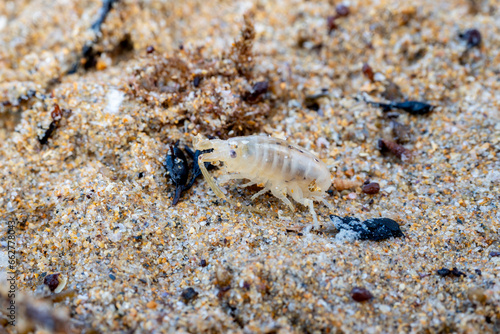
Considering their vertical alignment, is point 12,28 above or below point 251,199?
above

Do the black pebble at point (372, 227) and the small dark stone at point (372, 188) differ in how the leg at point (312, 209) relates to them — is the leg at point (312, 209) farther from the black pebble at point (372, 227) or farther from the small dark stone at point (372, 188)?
the small dark stone at point (372, 188)

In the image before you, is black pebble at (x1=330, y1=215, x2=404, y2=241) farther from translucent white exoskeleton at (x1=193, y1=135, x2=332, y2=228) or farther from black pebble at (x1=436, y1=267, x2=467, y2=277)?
black pebble at (x1=436, y1=267, x2=467, y2=277)

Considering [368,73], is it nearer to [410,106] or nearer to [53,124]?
[410,106]

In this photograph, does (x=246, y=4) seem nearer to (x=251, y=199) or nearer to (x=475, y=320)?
(x=251, y=199)

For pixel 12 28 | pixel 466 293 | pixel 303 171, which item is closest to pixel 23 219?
pixel 303 171

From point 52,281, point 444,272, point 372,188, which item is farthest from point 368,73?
point 52,281

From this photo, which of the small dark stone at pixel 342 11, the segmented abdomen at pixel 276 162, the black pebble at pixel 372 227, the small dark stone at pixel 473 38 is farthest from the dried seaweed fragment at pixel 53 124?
the small dark stone at pixel 473 38

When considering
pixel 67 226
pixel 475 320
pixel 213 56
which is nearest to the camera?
pixel 475 320
